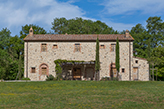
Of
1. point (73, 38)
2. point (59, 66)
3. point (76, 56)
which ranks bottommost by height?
point (59, 66)

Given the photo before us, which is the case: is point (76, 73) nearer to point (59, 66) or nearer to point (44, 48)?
point (59, 66)

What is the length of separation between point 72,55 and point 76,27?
1692 centimetres

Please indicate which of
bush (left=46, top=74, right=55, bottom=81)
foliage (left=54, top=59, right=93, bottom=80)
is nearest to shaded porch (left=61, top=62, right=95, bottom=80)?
foliage (left=54, top=59, right=93, bottom=80)

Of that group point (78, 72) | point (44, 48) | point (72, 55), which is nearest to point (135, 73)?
point (78, 72)

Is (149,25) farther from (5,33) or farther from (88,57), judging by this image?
(5,33)

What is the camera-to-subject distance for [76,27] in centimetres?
4425

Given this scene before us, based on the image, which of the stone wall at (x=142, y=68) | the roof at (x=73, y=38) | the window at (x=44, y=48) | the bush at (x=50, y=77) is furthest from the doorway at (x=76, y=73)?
the stone wall at (x=142, y=68)

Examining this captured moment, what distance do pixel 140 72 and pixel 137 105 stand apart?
66.0 feet

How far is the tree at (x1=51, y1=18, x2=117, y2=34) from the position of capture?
145 ft

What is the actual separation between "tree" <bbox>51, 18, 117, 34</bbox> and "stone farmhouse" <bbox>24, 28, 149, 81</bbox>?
51.7 feet

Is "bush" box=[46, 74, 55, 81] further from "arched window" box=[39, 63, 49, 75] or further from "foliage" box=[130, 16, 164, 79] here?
"foliage" box=[130, 16, 164, 79]

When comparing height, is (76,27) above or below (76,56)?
above

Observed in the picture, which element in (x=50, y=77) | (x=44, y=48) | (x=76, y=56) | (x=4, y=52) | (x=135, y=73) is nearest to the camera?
(x=50, y=77)

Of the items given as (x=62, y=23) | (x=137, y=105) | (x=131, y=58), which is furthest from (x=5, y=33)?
(x=137, y=105)
